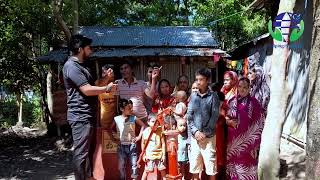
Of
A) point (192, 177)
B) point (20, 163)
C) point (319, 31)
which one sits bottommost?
point (20, 163)

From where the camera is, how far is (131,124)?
17.0 feet

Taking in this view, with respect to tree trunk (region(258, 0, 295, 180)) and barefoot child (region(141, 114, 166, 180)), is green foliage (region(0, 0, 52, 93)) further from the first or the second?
tree trunk (region(258, 0, 295, 180))

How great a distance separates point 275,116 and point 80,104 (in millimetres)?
1976

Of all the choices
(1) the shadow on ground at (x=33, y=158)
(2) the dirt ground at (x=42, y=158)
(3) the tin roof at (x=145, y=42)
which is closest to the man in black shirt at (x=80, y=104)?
(2) the dirt ground at (x=42, y=158)

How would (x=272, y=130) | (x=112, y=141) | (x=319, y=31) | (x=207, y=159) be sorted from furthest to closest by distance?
(x=112, y=141) → (x=207, y=159) → (x=272, y=130) → (x=319, y=31)

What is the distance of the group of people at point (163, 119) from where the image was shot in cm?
421

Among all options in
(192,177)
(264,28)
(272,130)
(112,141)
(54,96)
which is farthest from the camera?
(264,28)

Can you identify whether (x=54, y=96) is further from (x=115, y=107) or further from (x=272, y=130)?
(x=272, y=130)

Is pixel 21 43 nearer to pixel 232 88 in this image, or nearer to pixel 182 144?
pixel 232 88

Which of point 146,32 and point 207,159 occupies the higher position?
point 146,32

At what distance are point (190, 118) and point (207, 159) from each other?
51cm

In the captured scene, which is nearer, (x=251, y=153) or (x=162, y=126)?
(x=251, y=153)

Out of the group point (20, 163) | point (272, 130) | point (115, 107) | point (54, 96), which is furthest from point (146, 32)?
point (272, 130)

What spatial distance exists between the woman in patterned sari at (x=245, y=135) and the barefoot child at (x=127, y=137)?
1.22m
